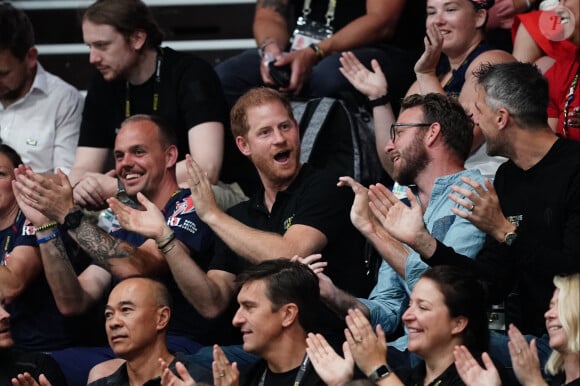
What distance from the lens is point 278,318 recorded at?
5289 millimetres

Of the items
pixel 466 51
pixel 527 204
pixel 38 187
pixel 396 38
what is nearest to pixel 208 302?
pixel 38 187

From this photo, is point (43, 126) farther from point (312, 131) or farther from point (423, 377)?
point (423, 377)

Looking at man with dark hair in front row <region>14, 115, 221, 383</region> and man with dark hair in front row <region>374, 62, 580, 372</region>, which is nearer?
man with dark hair in front row <region>374, 62, 580, 372</region>

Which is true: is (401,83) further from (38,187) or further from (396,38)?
(38,187)

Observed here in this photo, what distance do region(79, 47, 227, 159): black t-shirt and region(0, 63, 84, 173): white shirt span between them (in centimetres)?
26

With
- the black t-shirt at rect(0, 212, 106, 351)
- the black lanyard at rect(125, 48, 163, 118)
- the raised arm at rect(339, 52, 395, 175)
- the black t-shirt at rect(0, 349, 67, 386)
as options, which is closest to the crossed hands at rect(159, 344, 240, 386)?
the black t-shirt at rect(0, 349, 67, 386)

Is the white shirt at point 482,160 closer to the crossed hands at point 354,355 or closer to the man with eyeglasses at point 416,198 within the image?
the man with eyeglasses at point 416,198

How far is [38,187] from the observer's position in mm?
5895

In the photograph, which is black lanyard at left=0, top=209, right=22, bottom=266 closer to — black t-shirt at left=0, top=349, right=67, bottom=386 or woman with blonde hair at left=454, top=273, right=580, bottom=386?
black t-shirt at left=0, top=349, right=67, bottom=386

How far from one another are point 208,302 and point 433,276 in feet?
3.63

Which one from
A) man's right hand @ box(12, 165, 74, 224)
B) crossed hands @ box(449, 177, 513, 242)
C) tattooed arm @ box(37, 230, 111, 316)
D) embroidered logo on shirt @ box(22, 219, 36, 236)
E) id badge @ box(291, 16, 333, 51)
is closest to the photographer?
crossed hands @ box(449, 177, 513, 242)

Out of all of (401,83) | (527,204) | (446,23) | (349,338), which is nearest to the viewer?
(349,338)

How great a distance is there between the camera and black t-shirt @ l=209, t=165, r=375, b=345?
227 inches

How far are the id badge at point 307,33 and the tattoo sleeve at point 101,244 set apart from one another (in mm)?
1871
